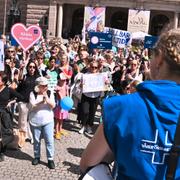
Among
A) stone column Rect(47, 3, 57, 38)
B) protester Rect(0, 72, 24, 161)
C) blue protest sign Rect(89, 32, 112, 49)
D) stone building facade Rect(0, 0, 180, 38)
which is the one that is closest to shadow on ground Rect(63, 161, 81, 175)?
protester Rect(0, 72, 24, 161)

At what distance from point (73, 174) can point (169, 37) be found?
543cm

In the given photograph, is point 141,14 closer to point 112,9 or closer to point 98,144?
point 112,9

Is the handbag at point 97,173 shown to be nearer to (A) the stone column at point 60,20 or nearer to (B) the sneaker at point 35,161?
(B) the sneaker at point 35,161

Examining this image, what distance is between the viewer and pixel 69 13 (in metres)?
54.8

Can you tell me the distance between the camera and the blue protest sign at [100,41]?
56.8ft

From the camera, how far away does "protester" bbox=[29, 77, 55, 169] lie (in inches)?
290

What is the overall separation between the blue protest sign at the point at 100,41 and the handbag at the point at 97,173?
15.4 meters

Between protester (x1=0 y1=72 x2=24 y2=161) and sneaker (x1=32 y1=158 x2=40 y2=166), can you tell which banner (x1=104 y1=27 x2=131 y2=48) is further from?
sneaker (x1=32 y1=158 x2=40 y2=166)

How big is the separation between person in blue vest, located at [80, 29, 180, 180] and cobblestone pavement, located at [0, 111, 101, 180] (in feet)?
16.1

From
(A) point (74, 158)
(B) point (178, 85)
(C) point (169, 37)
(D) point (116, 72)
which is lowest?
(A) point (74, 158)

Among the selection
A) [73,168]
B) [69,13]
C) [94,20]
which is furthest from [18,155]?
[69,13]

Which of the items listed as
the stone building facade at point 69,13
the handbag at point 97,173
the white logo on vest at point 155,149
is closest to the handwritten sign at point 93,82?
the handbag at point 97,173

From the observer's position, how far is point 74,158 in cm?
800

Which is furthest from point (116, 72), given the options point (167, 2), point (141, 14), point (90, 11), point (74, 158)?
point (167, 2)
